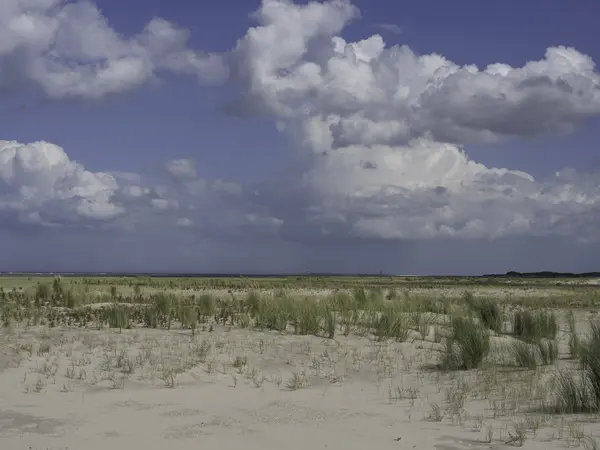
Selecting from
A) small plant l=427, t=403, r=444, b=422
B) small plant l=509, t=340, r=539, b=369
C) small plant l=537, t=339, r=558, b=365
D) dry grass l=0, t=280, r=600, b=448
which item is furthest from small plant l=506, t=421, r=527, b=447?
small plant l=537, t=339, r=558, b=365

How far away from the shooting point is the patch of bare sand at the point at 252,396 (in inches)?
282

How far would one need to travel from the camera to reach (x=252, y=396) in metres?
9.48

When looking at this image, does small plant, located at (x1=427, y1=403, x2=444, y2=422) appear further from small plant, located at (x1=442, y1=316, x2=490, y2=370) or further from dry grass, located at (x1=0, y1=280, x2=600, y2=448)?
small plant, located at (x1=442, y1=316, x2=490, y2=370)

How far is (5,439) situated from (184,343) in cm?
619

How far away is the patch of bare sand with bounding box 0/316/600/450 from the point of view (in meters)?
7.17

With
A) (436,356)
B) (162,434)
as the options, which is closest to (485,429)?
(162,434)

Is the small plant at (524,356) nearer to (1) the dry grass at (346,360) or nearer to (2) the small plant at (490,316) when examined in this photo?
(1) the dry grass at (346,360)

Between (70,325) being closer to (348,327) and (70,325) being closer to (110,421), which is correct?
(348,327)

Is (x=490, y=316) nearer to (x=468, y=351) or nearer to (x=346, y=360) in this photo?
(x=468, y=351)

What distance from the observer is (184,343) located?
13.2m

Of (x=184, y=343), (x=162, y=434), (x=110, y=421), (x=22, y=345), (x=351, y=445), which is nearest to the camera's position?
(x=351, y=445)

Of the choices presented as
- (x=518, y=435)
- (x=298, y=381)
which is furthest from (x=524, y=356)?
(x=518, y=435)

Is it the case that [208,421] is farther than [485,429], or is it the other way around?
[208,421]

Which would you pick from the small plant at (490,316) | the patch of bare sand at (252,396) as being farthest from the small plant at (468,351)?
the small plant at (490,316)
